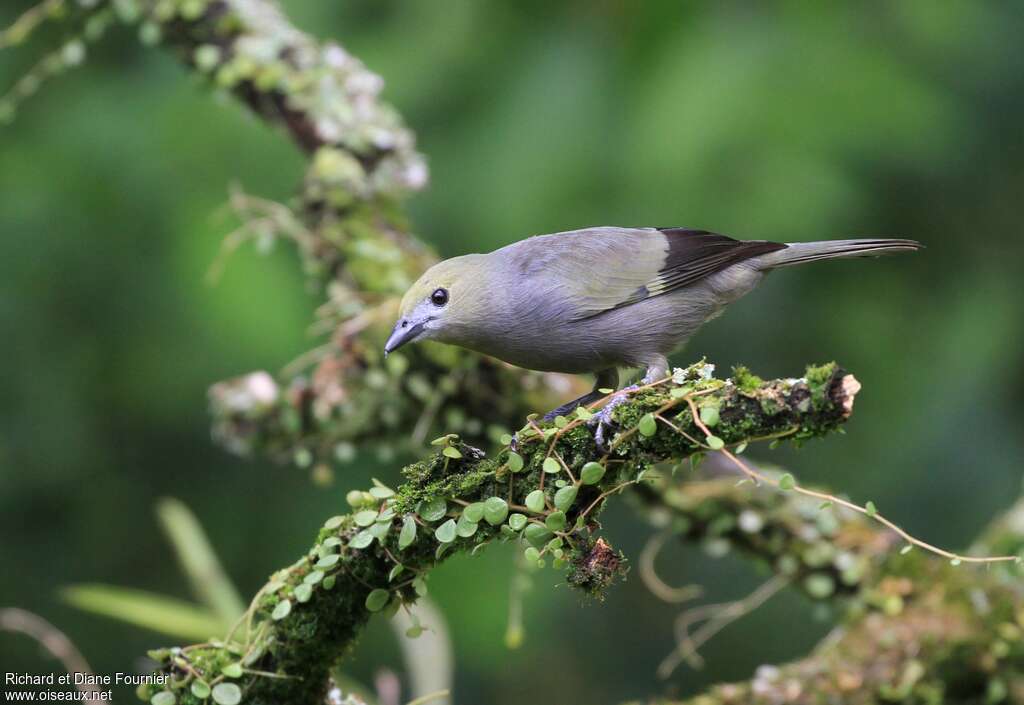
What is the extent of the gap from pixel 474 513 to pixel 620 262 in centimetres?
135

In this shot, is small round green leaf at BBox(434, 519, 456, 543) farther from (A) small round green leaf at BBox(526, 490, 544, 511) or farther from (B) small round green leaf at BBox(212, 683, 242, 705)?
(B) small round green leaf at BBox(212, 683, 242, 705)

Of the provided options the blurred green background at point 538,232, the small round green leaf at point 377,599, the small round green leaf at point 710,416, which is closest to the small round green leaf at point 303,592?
the small round green leaf at point 377,599

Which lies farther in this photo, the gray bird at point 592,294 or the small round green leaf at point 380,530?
the gray bird at point 592,294

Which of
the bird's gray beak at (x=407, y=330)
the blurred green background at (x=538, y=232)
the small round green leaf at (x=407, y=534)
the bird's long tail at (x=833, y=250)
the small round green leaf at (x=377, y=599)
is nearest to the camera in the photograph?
the small round green leaf at (x=407, y=534)

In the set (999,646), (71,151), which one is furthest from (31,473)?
(999,646)

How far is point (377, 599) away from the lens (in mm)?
2477

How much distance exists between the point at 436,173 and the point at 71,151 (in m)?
1.84

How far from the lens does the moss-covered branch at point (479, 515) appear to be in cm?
228

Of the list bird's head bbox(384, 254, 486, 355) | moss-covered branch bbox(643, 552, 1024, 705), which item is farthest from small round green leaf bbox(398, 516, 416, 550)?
moss-covered branch bbox(643, 552, 1024, 705)

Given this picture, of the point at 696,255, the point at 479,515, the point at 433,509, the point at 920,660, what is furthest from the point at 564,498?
the point at 920,660

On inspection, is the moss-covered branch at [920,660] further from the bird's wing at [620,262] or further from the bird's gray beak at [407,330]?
the bird's gray beak at [407,330]

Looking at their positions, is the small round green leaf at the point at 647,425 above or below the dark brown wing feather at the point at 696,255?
below

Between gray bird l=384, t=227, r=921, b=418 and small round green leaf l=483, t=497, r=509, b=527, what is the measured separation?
774 mm

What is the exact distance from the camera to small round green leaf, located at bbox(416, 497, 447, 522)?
7.83ft
